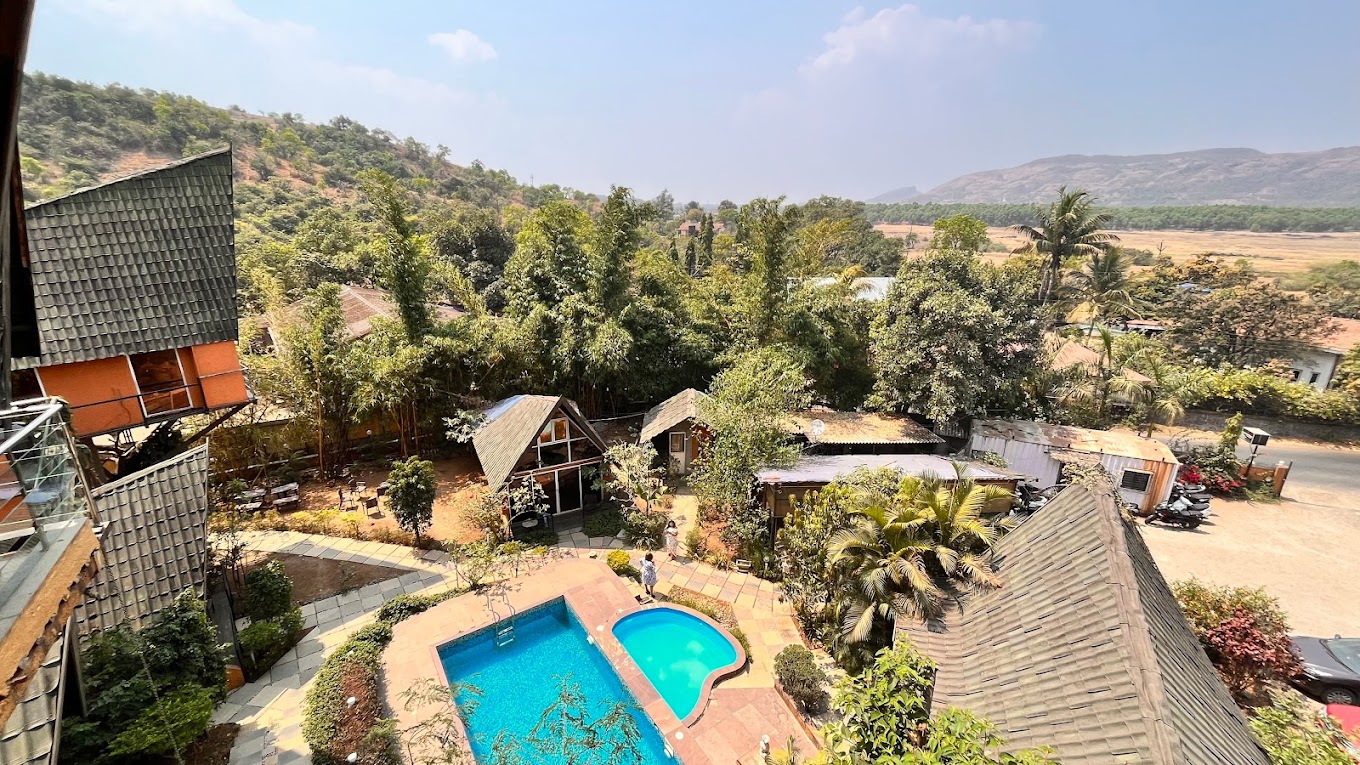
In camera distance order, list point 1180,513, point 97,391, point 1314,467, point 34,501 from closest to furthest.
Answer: point 34,501 → point 97,391 → point 1180,513 → point 1314,467

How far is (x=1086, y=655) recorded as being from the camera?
617 centimetres

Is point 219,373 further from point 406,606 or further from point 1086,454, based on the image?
point 1086,454

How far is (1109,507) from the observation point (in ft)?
24.8

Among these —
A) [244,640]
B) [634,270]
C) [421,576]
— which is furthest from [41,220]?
[634,270]

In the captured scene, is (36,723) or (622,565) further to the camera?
(622,565)

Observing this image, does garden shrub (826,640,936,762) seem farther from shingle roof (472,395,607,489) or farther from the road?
the road

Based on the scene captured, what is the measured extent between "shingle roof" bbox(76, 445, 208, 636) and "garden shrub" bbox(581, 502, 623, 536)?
27.0ft

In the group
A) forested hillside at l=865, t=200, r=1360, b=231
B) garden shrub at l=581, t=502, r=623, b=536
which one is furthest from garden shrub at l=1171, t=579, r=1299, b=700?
forested hillside at l=865, t=200, r=1360, b=231

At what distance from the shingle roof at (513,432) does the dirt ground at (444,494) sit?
141 cm

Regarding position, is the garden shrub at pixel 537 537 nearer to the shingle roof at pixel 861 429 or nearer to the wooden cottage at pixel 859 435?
the wooden cottage at pixel 859 435

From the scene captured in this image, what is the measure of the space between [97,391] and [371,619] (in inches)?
300

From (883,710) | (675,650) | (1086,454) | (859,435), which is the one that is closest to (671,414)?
(859,435)

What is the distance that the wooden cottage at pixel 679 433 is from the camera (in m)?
17.6

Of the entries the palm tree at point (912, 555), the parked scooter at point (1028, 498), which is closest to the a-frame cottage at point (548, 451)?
the palm tree at point (912, 555)
